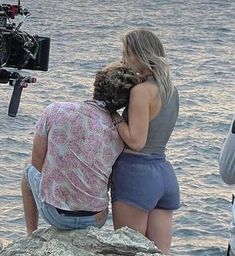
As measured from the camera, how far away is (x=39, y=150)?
4.66 meters

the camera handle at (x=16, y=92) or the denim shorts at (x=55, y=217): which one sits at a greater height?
the camera handle at (x=16, y=92)

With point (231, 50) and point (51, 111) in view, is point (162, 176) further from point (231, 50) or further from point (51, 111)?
point (231, 50)

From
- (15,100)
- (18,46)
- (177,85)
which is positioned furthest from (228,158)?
(177,85)

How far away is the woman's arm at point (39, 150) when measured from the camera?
Result: 4.64 meters

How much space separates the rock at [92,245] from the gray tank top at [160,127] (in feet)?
1.63

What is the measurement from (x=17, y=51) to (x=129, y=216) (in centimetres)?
169

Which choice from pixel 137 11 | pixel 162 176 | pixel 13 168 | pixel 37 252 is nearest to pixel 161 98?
pixel 162 176

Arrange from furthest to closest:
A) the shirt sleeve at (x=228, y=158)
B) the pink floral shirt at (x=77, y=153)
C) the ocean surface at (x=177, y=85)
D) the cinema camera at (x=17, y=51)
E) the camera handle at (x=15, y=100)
A: the ocean surface at (x=177, y=85)
the cinema camera at (x=17, y=51)
the camera handle at (x=15, y=100)
the pink floral shirt at (x=77, y=153)
the shirt sleeve at (x=228, y=158)

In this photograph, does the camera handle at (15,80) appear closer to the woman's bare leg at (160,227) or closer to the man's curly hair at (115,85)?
the man's curly hair at (115,85)

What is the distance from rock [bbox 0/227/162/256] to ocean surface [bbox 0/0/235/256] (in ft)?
9.04

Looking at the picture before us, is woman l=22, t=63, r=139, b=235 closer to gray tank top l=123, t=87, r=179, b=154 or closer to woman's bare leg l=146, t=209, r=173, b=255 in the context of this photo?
gray tank top l=123, t=87, r=179, b=154

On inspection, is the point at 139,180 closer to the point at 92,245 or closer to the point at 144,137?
the point at 144,137

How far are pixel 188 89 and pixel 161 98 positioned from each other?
9544 millimetres

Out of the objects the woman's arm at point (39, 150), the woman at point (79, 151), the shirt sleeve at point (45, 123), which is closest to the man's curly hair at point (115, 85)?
the woman at point (79, 151)
